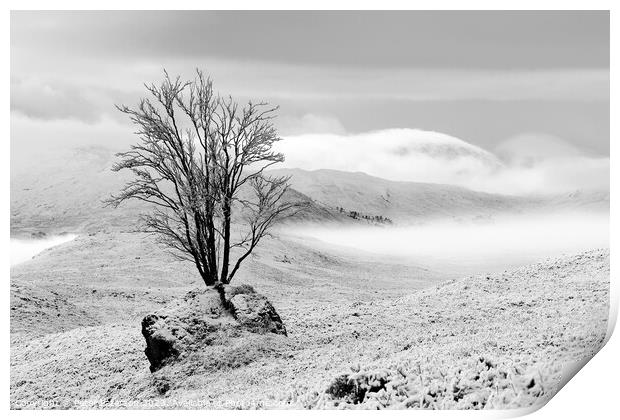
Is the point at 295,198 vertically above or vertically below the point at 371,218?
above

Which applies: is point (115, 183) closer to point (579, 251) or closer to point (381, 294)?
point (381, 294)

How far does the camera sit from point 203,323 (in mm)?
8289

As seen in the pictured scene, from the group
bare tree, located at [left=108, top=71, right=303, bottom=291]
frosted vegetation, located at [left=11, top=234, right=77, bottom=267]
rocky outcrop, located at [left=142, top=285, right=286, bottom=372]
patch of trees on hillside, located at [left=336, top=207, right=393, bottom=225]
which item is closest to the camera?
rocky outcrop, located at [left=142, top=285, right=286, bottom=372]

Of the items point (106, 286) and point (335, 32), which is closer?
point (335, 32)

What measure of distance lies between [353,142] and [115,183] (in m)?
8.92

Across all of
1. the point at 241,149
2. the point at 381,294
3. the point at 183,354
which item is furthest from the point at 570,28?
the point at 381,294

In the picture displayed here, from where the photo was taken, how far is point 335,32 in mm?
8906

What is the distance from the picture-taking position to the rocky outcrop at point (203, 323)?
316 inches

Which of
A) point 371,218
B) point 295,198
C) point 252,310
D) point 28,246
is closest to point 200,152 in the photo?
point 252,310

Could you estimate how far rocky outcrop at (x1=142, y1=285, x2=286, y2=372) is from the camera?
26.3ft

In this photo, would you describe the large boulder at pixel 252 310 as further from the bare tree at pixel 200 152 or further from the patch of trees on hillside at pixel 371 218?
the patch of trees on hillside at pixel 371 218

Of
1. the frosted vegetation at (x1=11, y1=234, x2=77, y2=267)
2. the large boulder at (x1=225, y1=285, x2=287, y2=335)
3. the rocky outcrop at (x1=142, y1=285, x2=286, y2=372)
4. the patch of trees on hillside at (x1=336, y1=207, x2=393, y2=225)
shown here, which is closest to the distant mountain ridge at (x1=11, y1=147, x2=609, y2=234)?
the patch of trees on hillside at (x1=336, y1=207, x2=393, y2=225)

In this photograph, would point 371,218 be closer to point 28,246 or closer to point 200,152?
point 28,246

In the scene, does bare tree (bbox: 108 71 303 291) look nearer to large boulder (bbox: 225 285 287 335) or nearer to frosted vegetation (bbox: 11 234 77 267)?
large boulder (bbox: 225 285 287 335)
